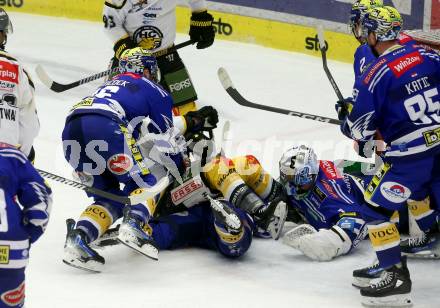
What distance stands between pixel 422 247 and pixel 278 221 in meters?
0.74

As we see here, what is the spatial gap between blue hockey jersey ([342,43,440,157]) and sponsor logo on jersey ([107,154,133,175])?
1239 millimetres

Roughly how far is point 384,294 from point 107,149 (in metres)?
1.58

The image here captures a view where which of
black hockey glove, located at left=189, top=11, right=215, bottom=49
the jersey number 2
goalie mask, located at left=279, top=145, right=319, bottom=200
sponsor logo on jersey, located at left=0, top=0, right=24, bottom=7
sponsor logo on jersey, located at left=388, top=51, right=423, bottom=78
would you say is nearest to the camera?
the jersey number 2

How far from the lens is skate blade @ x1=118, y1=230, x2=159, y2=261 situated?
5.25 m

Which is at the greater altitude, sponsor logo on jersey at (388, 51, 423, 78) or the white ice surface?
sponsor logo on jersey at (388, 51, 423, 78)

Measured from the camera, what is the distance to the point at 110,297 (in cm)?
505

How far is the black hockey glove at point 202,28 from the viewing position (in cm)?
753

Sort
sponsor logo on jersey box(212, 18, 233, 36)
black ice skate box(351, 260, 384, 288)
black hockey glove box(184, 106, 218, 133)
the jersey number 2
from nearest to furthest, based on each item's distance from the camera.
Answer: the jersey number 2 → black ice skate box(351, 260, 384, 288) → black hockey glove box(184, 106, 218, 133) → sponsor logo on jersey box(212, 18, 233, 36)

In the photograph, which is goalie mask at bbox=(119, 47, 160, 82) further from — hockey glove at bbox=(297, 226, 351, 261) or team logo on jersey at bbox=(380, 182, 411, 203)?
team logo on jersey at bbox=(380, 182, 411, 203)

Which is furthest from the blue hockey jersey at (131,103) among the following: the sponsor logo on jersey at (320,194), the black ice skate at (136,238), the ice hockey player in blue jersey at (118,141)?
the sponsor logo on jersey at (320,194)

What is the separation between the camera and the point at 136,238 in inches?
208

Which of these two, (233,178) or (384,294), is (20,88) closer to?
(233,178)

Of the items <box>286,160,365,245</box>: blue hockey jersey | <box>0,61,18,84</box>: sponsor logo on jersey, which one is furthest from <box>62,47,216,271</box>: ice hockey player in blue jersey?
<box>286,160,365,245</box>: blue hockey jersey

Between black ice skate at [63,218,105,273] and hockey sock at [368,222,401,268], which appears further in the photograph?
black ice skate at [63,218,105,273]
